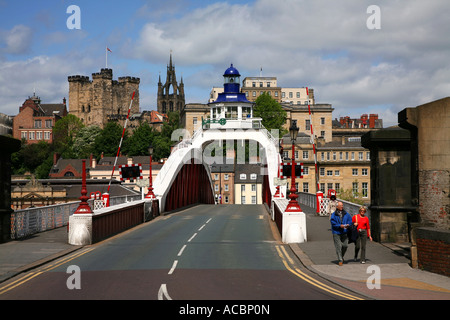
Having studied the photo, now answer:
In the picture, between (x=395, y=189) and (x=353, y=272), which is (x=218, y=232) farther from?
(x=353, y=272)

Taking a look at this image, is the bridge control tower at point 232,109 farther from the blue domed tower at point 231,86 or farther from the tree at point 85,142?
the tree at point 85,142

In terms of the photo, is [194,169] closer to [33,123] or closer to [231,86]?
[231,86]

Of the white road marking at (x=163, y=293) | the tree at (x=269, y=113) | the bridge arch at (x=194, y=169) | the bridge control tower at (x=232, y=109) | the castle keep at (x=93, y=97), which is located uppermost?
the castle keep at (x=93, y=97)

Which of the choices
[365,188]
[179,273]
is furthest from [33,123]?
[179,273]

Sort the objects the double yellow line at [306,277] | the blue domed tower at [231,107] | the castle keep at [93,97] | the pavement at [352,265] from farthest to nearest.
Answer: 1. the castle keep at [93,97]
2. the blue domed tower at [231,107]
3. the pavement at [352,265]
4. the double yellow line at [306,277]

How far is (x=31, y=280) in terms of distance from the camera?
13.8 m

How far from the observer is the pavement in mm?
12001

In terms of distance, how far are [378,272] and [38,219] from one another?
16451 millimetres

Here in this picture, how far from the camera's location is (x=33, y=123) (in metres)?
161

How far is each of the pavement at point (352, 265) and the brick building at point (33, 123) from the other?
14274 centimetres

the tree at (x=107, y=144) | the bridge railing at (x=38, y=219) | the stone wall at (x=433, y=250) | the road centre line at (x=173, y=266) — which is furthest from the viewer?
the tree at (x=107, y=144)

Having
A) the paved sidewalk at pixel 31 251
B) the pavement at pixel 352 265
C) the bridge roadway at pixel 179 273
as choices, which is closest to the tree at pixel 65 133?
the paved sidewalk at pixel 31 251

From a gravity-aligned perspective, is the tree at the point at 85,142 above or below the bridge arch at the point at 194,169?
above

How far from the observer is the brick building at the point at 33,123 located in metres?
158
